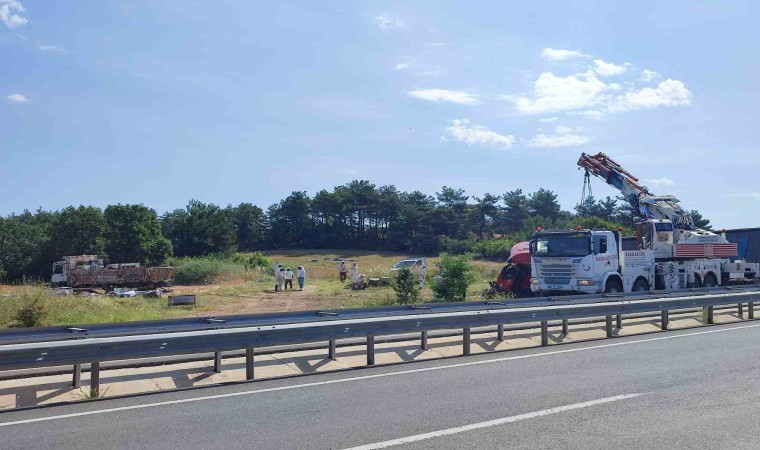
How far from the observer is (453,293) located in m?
26.5

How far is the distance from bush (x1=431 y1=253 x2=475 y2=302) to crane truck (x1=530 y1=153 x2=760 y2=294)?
3.32 meters

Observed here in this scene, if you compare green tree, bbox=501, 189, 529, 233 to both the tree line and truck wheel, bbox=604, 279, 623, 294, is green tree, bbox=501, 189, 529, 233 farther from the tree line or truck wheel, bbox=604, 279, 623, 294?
truck wheel, bbox=604, 279, 623, 294

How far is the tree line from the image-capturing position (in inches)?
2899

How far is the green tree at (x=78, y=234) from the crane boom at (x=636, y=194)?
4842 centimetres

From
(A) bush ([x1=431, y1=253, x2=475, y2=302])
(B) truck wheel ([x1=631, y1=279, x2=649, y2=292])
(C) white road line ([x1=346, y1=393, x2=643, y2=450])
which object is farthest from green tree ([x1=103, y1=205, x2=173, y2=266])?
(C) white road line ([x1=346, y1=393, x2=643, y2=450])

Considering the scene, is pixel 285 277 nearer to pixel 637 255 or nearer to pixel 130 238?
pixel 637 255

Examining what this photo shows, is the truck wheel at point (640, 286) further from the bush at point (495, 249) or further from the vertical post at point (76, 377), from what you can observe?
the bush at point (495, 249)

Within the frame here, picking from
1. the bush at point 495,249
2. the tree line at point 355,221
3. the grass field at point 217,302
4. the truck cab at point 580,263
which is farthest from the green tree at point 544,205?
the truck cab at point 580,263

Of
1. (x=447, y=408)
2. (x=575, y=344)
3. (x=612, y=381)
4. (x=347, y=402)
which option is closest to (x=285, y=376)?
(x=347, y=402)

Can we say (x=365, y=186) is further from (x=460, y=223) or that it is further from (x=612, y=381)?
(x=612, y=381)

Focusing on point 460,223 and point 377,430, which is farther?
point 460,223

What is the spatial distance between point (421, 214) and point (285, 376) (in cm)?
9295

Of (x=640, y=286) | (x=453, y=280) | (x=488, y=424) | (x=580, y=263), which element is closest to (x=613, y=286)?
(x=580, y=263)

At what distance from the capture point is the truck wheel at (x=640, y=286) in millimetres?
24806
